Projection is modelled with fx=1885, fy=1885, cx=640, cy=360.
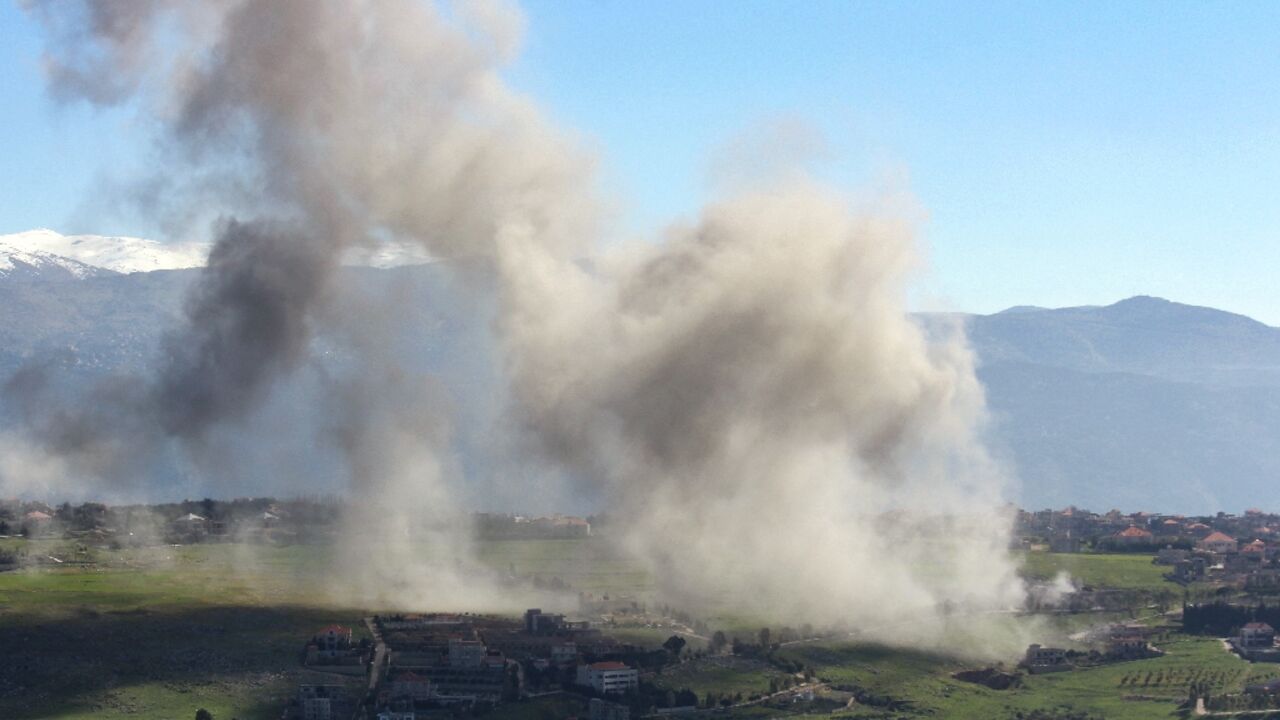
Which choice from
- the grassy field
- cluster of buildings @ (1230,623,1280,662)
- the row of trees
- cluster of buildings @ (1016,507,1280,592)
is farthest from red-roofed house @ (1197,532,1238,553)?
cluster of buildings @ (1230,623,1280,662)

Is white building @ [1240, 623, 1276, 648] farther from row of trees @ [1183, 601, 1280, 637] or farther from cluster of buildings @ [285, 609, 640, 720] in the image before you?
cluster of buildings @ [285, 609, 640, 720]

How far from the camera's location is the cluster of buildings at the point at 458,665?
239 ft

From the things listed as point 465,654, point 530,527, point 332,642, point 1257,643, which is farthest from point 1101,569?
point 332,642

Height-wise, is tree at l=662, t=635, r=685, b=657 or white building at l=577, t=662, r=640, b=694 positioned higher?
tree at l=662, t=635, r=685, b=657

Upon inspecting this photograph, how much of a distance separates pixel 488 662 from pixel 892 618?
93.4ft

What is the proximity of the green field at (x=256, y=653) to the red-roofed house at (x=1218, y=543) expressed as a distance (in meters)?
33.5

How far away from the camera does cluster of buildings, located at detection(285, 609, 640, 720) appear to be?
72875 mm

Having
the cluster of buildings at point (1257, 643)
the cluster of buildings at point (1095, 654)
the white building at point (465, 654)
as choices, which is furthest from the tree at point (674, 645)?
the cluster of buildings at point (1257, 643)

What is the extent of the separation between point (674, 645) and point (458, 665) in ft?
36.5

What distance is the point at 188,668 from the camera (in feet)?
251

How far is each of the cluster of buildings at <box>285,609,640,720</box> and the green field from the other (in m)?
1.42

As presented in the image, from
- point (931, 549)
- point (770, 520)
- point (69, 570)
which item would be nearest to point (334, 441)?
point (69, 570)

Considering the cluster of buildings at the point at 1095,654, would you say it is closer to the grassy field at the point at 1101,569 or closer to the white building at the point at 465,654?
the grassy field at the point at 1101,569

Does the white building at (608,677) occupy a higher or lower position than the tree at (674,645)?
lower
